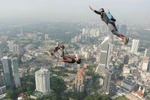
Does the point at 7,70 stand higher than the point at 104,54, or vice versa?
the point at 104,54

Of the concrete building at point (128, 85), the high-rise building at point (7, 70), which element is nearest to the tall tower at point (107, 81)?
the concrete building at point (128, 85)

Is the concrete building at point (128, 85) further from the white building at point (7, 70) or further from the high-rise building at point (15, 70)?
the white building at point (7, 70)

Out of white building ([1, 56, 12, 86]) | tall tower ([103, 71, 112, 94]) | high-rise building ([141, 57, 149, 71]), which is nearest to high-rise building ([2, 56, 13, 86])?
white building ([1, 56, 12, 86])

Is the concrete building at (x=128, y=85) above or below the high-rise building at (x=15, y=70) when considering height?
below

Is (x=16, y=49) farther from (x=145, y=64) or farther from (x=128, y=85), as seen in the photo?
(x=145, y=64)

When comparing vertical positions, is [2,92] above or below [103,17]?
below

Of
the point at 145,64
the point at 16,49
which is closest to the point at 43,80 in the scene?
the point at 145,64

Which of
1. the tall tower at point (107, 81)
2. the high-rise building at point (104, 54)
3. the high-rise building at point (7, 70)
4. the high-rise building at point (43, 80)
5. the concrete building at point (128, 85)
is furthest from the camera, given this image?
the high-rise building at point (104, 54)

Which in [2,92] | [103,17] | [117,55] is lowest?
[2,92]

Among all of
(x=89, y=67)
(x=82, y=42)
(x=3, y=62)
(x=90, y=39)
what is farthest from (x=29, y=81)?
(x=90, y=39)

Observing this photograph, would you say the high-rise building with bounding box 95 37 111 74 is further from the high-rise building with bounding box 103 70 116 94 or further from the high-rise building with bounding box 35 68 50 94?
the high-rise building with bounding box 35 68 50 94

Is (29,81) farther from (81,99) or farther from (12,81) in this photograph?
(81,99)
